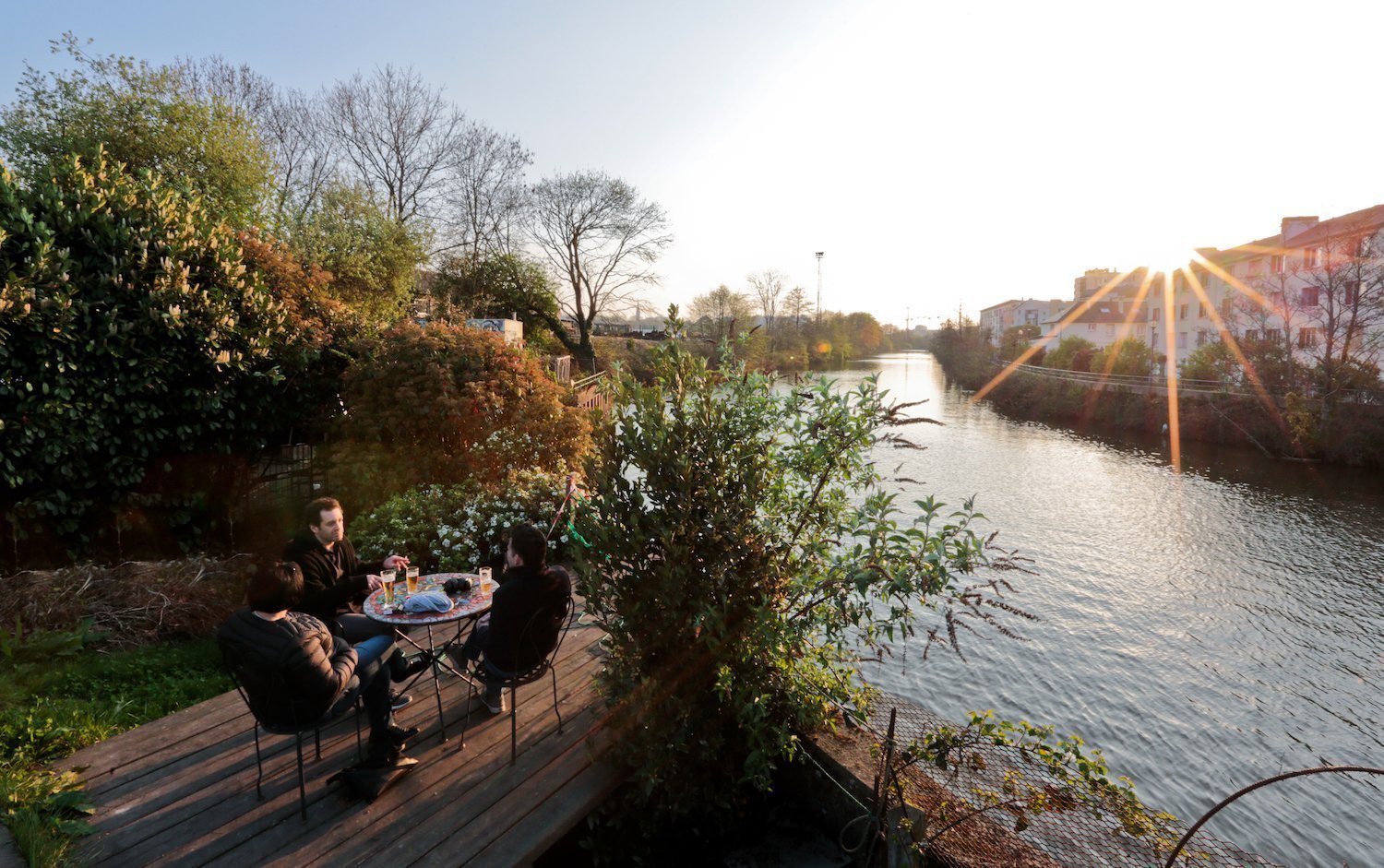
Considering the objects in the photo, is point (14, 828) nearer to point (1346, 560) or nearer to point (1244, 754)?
point (1244, 754)

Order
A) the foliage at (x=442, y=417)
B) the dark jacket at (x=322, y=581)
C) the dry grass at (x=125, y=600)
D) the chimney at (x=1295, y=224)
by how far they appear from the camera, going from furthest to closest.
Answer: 1. the chimney at (x=1295, y=224)
2. the foliage at (x=442, y=417)
3. the dry grass at (x=125, y=600)
4. the dark jacket at (x=322, y=581)

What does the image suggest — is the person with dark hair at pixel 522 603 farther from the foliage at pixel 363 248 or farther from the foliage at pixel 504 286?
the foliage at pixel 504 286

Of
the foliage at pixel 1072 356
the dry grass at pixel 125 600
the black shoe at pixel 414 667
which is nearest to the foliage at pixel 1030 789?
the black shoe at pixel 414 667

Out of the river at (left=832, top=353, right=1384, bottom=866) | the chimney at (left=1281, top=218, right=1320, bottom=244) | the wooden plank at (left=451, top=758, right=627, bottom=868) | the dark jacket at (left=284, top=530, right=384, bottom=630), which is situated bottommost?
the river at (left=832, top=353, right=1384, bottom=866)

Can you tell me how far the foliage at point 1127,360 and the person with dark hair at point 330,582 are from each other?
38.6 m

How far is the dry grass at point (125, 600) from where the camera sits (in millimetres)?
5996

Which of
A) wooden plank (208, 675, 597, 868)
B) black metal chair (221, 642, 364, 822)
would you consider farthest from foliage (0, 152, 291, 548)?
wooden plank (208, 675, 597, 868)

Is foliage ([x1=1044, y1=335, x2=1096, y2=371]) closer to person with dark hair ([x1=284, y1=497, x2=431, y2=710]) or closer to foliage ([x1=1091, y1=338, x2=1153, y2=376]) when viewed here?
foliage ([x1=1091, y1=338, x2=1153, y2=376])

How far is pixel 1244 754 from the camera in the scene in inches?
309

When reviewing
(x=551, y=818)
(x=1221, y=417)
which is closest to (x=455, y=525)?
(x=551, y=818)

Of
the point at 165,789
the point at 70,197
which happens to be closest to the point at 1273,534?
the point at 165,789

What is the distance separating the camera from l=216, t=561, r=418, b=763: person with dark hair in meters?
3.38

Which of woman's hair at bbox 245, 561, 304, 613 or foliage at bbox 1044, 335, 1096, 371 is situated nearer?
woman's hair at bbox 245, 561, 304, 613

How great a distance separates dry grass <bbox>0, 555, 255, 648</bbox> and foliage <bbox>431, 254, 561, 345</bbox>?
2427 centimetres
